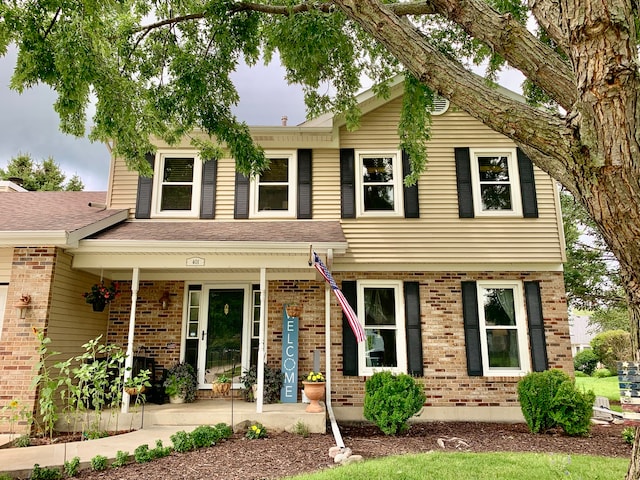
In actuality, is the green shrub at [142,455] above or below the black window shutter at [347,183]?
below

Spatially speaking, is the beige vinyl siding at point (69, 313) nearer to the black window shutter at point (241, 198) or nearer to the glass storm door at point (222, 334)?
the glass storm door at point (222, 334)

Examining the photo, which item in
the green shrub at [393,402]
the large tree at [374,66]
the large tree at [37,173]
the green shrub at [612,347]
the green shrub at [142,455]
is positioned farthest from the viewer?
the large tree at [37,173]

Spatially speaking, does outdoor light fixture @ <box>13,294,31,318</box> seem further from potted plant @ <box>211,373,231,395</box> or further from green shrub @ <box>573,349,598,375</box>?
green shrub @ <box>573,349,598,375</box>

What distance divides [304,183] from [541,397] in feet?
18.7

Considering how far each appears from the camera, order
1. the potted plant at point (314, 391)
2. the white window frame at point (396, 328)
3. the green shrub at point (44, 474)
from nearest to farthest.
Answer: the green shrub at point (44, 474) → the potted plant at point (314, 391) → the white window frame at point (396, 328)

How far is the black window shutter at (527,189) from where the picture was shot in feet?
28.2

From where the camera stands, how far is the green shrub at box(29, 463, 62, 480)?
4.46 meters

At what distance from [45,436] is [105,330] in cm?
236

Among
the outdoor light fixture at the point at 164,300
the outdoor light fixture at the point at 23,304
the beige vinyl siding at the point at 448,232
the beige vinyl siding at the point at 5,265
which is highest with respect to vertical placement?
the beige vinyl siding at the point at 448,232

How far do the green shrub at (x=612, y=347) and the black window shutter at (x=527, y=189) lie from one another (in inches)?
497

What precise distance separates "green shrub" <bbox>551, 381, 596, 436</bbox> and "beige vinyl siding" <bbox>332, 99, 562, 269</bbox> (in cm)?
260

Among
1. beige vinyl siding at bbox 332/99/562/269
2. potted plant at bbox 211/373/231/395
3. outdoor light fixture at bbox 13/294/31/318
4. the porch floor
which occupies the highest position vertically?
beige vinyl siding at bbox 332/99/562/269

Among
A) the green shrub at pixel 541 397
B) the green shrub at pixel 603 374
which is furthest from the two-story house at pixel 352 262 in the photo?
the green shrub at pixel 603 374

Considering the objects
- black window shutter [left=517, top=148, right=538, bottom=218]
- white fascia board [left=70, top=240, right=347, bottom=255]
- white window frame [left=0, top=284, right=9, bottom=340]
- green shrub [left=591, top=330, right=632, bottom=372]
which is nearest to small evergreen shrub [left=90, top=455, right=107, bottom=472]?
white fascia board [left=70, top=240, right=347, bottom=255]
